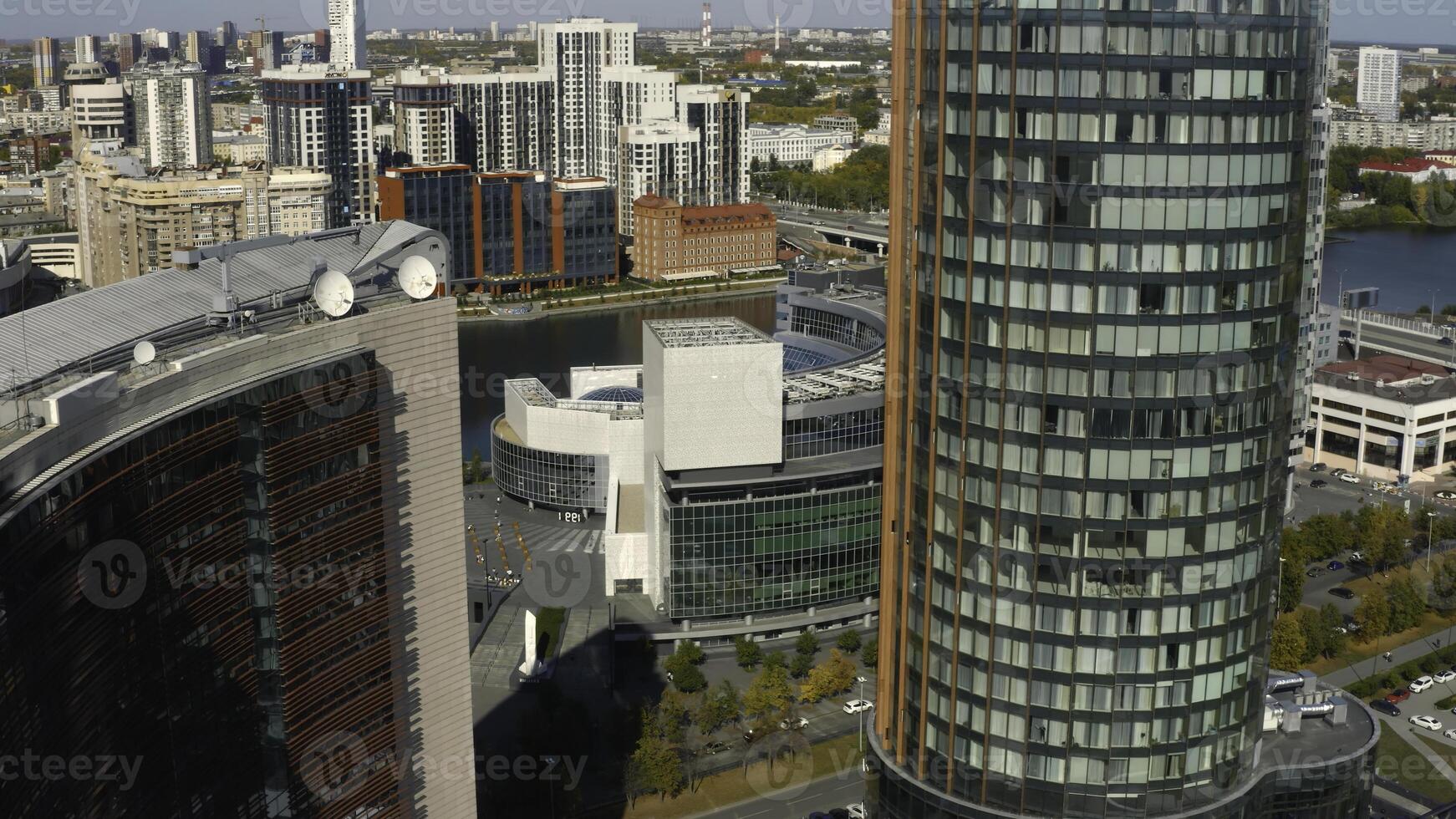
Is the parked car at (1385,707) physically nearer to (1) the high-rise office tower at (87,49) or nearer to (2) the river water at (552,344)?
(2) the river water at (552,344)

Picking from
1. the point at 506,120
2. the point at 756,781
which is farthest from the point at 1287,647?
the point at 506,120

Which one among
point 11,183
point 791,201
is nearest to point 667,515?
point 11,183

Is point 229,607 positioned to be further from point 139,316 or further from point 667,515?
→ point 667,515

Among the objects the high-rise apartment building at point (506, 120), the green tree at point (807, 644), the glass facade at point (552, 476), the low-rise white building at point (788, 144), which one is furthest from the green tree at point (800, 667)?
the low-rise white building at point (788, 144)

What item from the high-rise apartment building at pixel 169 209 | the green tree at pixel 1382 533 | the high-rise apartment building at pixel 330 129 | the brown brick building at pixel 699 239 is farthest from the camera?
the high-rise apartment building at pixel 330 129

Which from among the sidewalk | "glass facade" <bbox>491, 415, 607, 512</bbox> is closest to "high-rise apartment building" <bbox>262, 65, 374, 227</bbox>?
"glass facade" <bbox>491, 415, 607, 512</bbox>
